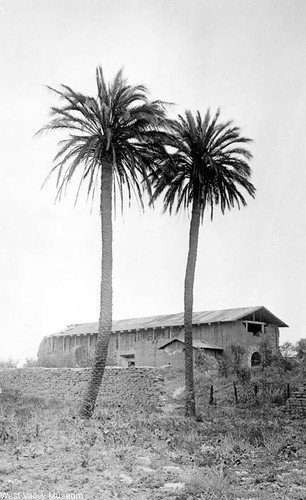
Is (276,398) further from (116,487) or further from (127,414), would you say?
(116,487)

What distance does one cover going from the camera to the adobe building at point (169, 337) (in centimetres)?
3759

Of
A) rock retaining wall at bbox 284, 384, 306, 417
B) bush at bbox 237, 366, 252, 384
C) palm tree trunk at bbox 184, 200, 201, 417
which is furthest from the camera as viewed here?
bush at bbox 237, 366, 252, 384

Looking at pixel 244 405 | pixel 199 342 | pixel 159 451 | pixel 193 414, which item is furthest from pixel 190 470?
pixel 199 342

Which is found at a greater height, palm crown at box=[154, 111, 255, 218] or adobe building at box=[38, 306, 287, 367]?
palm crown at box=[154, 111, 255, 218]

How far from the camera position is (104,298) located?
16.9 m

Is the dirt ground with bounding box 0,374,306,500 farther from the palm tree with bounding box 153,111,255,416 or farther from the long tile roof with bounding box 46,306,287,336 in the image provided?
the long tile roof with bounding box 46,306,287,336

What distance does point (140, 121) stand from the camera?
675 inches

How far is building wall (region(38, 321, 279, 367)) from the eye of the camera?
126 ft

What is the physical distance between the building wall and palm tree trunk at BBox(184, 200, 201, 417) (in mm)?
16038

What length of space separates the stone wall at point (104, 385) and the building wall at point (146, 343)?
9.71 metres

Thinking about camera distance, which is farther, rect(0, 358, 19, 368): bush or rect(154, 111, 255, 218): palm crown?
rect(0, 358, 19, 368): bush

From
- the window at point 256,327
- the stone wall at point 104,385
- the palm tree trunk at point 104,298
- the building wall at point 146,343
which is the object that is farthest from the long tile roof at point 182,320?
the palm tree trunk at point 104,298

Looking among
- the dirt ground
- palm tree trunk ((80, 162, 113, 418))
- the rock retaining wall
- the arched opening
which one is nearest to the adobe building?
the arched opening

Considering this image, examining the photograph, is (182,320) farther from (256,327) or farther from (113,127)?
(113,127)
